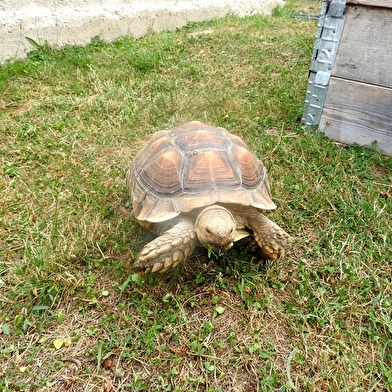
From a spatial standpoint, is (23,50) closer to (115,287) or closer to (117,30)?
(117,30)

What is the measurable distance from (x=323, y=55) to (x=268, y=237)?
1.90 m

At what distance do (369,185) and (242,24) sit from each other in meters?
5.87

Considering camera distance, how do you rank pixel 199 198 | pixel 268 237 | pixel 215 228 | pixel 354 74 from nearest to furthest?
pixel 215 228
pixel 199 198
pixel 268 237
pixel 354 74

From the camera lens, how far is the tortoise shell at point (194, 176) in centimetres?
194

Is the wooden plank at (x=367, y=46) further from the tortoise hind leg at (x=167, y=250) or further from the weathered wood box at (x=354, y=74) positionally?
the tortoise hind leg at (x=167, y=250)

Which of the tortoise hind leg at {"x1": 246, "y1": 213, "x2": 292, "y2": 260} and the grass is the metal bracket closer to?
the grass

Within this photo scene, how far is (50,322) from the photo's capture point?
182cm

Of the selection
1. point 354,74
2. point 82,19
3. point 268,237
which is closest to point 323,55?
point 354,74

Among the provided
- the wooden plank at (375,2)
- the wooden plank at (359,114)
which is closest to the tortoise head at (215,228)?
the wooden plank at (359,114)

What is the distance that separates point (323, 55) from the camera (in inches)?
120

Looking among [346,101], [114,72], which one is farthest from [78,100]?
[346,101]

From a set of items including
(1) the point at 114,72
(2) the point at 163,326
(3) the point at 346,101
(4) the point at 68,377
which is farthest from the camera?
(1) the point at 114,72

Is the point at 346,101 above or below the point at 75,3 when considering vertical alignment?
below

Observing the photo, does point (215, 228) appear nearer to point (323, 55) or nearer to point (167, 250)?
point (167, 250)
